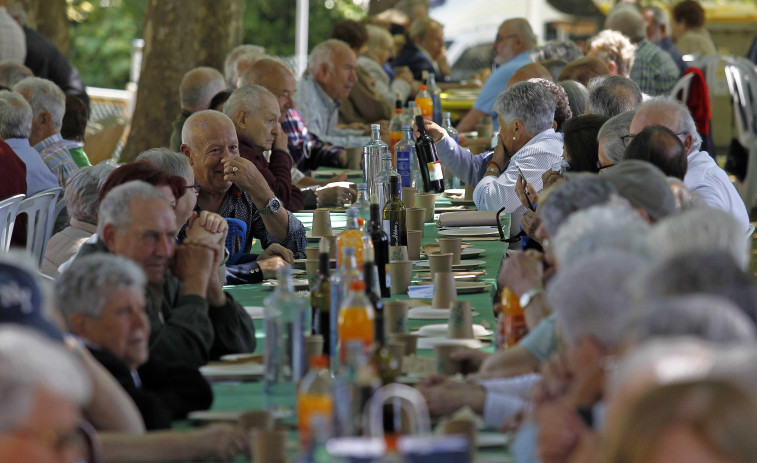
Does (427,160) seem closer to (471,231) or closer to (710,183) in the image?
(471,231)

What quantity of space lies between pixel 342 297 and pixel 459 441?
4.48ft

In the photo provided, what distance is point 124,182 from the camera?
3623 millimetres

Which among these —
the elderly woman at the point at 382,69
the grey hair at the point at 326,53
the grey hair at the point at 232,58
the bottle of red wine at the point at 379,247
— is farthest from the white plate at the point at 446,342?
the elderly woman at the point at 382,69

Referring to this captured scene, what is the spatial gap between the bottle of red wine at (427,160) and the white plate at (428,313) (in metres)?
2.36

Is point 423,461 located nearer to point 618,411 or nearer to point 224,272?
point 618,411

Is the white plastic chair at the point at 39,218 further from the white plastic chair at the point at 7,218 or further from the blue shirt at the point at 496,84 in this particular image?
the blue shirt at the point at 496,84

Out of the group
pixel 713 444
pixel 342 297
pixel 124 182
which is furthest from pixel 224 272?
pixel 713 444

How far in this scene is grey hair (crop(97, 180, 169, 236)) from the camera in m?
3.25

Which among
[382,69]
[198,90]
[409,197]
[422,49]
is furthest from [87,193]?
[422,49]

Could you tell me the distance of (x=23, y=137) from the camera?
632 centimetres

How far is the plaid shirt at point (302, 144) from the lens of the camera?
788 cm

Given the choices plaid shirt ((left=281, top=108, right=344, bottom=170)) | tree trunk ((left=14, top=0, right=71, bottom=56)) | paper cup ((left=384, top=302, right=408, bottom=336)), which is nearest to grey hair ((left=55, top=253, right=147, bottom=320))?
paper cup ((left=384, top=302, right=408, bottom=336))

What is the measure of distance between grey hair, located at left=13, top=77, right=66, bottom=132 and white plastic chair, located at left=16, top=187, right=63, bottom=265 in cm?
110

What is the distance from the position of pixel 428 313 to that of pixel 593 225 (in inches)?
45.5
